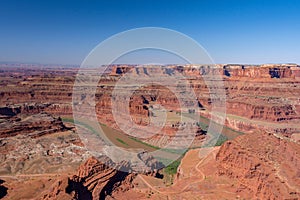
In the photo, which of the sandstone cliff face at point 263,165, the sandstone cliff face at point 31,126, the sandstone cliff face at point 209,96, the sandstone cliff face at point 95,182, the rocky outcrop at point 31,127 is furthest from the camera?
the sandstone cliff face at point 209,96

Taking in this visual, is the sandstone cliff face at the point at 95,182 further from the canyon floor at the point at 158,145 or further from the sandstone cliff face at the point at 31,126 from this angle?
the sandstone cliff face at the point at 31,126

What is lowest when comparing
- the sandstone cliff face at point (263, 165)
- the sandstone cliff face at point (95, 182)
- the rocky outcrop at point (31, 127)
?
the rocky outcrop at point (31, 127)

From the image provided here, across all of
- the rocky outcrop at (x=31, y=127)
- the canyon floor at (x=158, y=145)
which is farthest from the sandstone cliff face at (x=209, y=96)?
the rocky outcrop at (x=31, y=127)

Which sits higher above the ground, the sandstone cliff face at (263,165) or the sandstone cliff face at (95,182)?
the sandstone cliff face at (263,165)

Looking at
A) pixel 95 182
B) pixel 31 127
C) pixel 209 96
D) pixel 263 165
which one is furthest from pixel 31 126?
pixel 209 96

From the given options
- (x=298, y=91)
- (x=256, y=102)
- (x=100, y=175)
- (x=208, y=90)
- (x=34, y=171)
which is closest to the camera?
(x=100, y=175)

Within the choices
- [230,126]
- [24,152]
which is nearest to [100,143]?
[24,152]

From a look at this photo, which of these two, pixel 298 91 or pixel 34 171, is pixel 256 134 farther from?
pixel 298 91
